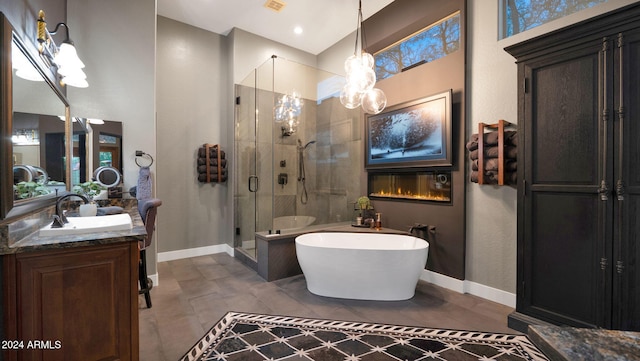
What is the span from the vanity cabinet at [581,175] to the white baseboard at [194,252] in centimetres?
393

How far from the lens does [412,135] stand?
3.48 m

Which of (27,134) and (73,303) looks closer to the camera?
(73,303)

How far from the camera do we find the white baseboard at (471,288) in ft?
8.96

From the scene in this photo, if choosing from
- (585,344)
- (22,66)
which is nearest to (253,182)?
(22,66)

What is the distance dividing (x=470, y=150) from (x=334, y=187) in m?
2.04

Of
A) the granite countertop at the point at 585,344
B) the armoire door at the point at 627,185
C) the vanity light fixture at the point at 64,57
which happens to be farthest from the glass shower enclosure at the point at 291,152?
the granite countertop at the point at 585,344

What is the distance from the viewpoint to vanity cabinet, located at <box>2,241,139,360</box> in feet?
4.25

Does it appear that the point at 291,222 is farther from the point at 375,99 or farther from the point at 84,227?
the point at 84,227

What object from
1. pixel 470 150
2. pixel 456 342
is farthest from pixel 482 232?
pixel 456 342

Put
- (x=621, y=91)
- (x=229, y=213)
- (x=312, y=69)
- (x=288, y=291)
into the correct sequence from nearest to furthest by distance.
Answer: (x=621, y=91)
(x=288, y=291)
(x=312, y=69)
(x=229, y=213)

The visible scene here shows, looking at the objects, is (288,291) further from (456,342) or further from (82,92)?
(82,92)

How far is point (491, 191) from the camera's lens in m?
2.84

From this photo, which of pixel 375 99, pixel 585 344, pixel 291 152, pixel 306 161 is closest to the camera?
pixel 585 344

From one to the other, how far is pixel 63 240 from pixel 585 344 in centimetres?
201
